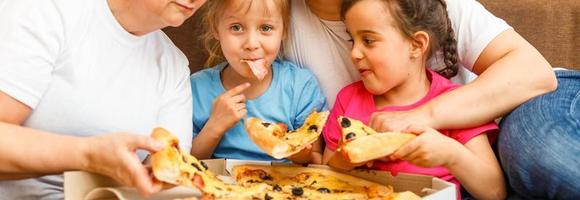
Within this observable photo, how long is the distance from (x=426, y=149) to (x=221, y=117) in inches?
20.2

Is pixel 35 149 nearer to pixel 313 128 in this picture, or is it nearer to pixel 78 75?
pixel 78 75

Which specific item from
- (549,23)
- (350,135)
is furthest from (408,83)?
(549,23)

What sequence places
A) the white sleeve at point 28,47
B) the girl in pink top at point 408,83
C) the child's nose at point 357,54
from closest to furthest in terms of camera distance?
the white sleeve at point 28,47 → the girl in pink top at point 408,83 → the child's nose at point 357,54

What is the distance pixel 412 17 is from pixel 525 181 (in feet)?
1.50

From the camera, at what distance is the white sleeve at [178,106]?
162 centimetres

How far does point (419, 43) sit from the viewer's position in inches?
67.4

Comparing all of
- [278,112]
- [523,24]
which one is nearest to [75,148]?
[278,112]

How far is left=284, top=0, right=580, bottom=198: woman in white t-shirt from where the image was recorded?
1529 millimetres

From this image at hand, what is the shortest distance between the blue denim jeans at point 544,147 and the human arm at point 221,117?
0.58m

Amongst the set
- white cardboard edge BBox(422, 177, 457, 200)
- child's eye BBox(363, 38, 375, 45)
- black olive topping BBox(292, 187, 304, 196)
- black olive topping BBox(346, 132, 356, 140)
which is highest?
child's eye BBox(363, 38, 375, 45)

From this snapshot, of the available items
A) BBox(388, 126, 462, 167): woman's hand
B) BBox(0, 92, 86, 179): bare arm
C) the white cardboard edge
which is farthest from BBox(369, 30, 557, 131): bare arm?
BBox(0, 92, 86, 179): bare arm

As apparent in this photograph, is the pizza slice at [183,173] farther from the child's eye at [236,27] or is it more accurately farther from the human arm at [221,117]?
the child's eye at [236,27]

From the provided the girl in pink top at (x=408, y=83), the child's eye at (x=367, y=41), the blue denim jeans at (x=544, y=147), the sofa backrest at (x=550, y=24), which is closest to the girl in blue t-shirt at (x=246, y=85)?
the girl in pink top at (x=408, y=83)

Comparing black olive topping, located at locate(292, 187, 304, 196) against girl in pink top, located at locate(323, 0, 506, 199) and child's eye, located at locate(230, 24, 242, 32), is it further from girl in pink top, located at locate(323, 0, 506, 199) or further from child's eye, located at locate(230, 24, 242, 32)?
child's eye, located at locate(230, 24, 242, 32)
